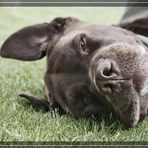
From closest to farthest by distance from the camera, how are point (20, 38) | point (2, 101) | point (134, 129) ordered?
point (134, 129), point (2, 101), point (20, 38)

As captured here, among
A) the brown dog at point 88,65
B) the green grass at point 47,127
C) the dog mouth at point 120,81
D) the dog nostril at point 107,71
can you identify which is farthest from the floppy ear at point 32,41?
the dog nostril at point 107,71

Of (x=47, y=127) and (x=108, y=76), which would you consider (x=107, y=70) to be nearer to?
(x=108, y=76)

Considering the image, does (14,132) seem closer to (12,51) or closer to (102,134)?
(102,134)

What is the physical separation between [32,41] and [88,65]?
84 cm

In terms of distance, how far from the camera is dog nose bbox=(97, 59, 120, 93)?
93.0 inches

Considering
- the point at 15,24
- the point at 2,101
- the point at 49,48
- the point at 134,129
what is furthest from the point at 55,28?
the point at 15,24

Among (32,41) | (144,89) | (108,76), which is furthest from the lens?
(32,41)

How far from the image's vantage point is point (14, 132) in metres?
2.45

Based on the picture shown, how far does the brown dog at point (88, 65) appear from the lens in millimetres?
2425

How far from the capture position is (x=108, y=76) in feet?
7.75

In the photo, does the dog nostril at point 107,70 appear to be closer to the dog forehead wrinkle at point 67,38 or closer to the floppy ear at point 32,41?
the dog forehead wrinkle at point 67,38

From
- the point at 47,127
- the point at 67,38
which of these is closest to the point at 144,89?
the point at 47,127

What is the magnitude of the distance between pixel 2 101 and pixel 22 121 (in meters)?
0.54

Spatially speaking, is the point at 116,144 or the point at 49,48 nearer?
the point at 116,144
